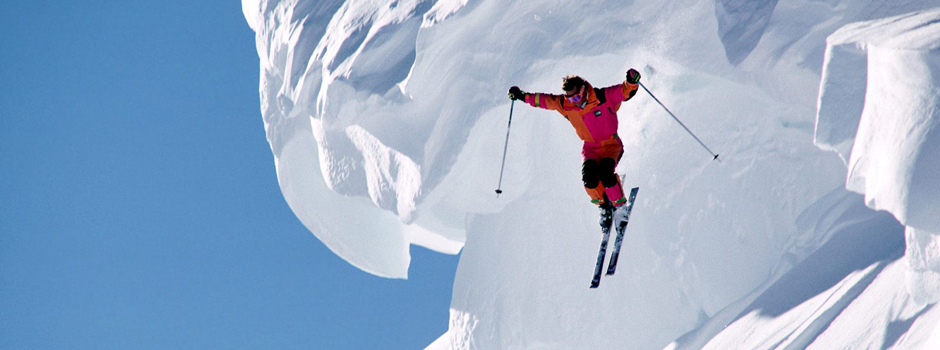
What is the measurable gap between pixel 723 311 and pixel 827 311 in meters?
1.82

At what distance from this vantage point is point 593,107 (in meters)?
7.21

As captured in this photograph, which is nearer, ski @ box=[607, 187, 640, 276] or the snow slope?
the snow slope

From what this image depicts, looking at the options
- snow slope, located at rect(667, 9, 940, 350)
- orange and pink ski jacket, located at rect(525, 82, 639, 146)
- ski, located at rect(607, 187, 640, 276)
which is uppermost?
orange and pink ski jacket, located at rect(525, 82, 639, 146)

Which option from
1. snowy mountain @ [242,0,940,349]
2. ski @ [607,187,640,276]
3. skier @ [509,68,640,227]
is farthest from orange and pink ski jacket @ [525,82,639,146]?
snowy mountain @ [242,0,940,349]

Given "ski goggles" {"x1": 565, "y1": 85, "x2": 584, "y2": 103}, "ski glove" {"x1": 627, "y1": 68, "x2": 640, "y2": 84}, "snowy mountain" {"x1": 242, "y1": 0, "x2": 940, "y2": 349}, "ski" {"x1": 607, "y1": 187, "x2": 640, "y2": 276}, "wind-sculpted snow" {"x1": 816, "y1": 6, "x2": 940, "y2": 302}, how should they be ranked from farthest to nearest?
"ski" {"x1": 607, "y1": 187, "x2": 640, "y2": 276}
"ski goggles" {"x1": 565, "y1": 85, "x2": 584, "y2": 103}
"ski glove" {"x1": 627, "y1": 68, "x2": 640, "y2": 84}
"snowy mountain" {"x1": 242, "y1": 0, "x2": 940, "y2": 349}
"wind-sculpted snow" {"x1": 816, "y1": 6, "x2": 940, "y2": 302}

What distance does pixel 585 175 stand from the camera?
7359 mm

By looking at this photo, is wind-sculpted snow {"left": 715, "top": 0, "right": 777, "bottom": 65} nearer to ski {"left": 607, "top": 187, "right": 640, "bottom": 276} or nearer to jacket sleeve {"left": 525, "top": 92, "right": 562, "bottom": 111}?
jacket sleeve {"left": 525, "top": 92, "right": 562, "bottom": 111}

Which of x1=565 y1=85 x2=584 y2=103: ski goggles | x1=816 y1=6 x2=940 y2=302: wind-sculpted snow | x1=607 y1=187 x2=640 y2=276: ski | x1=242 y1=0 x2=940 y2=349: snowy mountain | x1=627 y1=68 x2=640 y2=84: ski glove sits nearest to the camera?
x1=816 y1=6 x2=940 y2=302: wind-sculpted snow

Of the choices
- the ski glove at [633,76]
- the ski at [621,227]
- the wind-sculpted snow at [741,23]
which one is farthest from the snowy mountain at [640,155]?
the ski at [621,227]

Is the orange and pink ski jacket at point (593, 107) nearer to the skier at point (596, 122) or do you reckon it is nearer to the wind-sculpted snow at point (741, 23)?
the skier at point (596, 122)

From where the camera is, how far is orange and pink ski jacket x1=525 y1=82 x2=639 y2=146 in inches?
281

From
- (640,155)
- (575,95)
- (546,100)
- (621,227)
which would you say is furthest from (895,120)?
(640,155)

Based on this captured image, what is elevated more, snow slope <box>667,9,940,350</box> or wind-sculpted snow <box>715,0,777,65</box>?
wind-sculpted snow <box>715,0,777,65</box>

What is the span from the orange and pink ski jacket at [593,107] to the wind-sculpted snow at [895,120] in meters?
1.78
